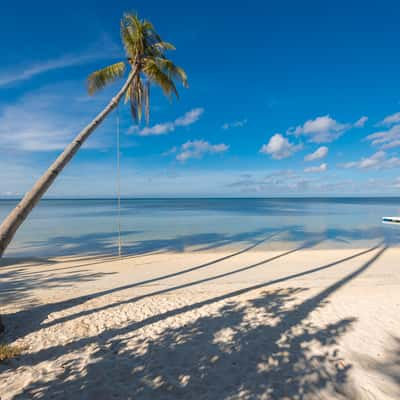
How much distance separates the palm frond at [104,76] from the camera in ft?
23.4

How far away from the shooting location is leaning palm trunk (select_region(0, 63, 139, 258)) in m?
4.47

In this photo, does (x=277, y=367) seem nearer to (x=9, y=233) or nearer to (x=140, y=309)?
(x=140, y=309)

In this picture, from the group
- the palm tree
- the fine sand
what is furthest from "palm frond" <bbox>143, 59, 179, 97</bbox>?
the fine sand

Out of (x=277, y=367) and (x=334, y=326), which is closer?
(x=277, y=367)

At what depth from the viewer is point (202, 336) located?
16.9 ft

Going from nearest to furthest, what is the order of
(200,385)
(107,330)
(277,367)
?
(200,385), (277,367), (107,330)

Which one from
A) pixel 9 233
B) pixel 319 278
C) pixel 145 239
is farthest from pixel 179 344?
pixel 145 239

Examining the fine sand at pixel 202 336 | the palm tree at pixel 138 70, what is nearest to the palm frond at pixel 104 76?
the palm tree at pixel 138 70

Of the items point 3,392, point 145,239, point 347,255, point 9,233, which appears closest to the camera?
point 3,392

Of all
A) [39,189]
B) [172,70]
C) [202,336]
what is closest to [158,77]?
[172,70]

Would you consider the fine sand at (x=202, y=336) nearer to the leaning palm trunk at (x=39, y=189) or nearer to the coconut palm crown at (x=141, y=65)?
the leaning palm trunk at (x=39, y=189)

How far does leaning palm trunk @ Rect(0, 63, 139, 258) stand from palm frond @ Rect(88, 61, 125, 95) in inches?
59.8

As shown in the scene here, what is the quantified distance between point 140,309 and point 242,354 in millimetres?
2975

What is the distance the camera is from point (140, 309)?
6.39m
